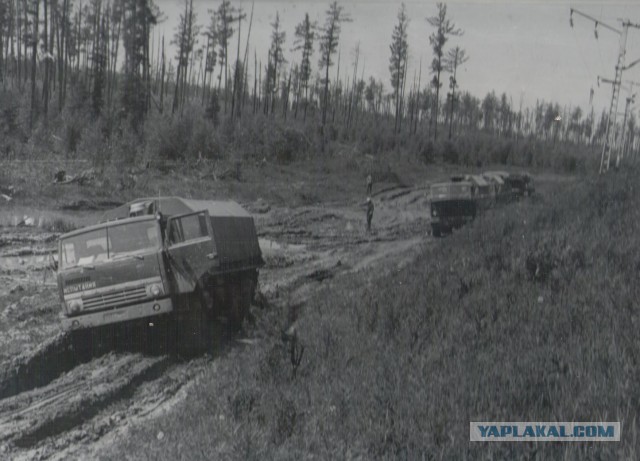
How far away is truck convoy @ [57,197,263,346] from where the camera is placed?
32.2 feet

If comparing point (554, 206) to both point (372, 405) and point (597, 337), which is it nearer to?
point (597, 337)

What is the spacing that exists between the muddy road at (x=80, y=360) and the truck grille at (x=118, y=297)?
865 millimetres

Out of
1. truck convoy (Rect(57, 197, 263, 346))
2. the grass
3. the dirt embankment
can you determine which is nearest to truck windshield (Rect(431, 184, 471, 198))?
the dirt embankment

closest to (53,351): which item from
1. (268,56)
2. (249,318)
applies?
(249,318)

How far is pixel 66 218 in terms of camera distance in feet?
76.1

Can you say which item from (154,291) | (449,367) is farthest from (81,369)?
(449,367)

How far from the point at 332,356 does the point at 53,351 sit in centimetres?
497

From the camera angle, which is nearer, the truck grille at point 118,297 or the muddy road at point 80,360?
the muddy road at point 80,360

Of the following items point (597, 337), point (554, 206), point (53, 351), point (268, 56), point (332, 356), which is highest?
point (268, 56)

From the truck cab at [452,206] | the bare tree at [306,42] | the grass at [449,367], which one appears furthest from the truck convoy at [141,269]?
the bare tree at [306,42]

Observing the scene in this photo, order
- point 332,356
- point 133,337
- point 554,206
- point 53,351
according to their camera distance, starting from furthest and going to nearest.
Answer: point 554,206 < point 133,337 < point 53,351 < point 332,356

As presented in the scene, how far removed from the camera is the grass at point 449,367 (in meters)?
5.03

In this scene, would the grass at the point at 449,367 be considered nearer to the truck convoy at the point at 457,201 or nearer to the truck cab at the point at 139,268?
the truck cab at the point at 139,268

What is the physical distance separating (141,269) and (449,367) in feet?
18.0
